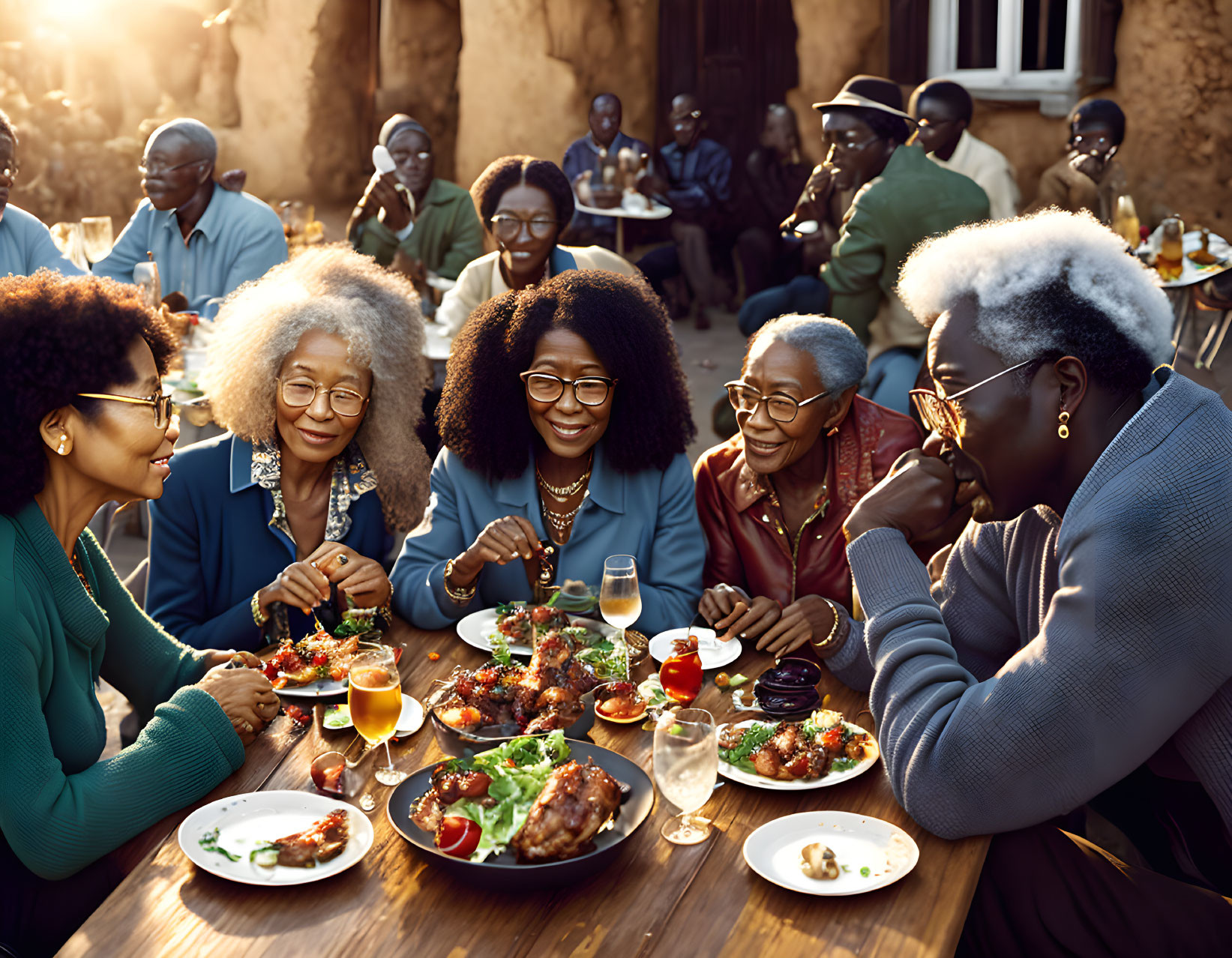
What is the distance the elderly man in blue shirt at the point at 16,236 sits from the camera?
5.46 metres

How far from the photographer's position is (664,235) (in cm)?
1205

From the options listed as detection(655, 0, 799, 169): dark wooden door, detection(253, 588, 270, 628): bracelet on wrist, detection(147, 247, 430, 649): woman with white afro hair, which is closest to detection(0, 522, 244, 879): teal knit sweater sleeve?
detection(253, 588, 270, 628): bracelet on wrist

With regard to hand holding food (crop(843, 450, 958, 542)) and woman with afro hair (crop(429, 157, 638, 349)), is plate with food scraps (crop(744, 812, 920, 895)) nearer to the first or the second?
hand holding food (crop(843, 450, 958, 542))

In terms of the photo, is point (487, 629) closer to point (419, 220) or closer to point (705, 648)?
point (705, 648)

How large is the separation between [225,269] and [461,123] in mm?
5768

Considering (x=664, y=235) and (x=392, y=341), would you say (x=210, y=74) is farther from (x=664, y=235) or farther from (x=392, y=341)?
(x=392, y=341)

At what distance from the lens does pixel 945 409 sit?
7.54 ft

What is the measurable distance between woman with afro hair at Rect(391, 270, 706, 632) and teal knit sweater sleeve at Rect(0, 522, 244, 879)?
0.95 metres

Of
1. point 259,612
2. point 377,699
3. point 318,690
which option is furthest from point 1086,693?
point 259,612

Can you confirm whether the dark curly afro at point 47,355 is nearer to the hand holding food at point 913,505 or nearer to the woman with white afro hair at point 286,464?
the woman with white afro hair at point 286,464

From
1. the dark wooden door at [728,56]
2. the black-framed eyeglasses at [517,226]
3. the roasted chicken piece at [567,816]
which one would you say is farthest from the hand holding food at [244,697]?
the dark wooden door at [728,56]

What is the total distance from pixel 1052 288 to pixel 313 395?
6.71ft

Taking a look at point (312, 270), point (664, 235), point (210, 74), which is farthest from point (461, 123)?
point (312, 270)

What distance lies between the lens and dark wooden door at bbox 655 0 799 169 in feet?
40.4
